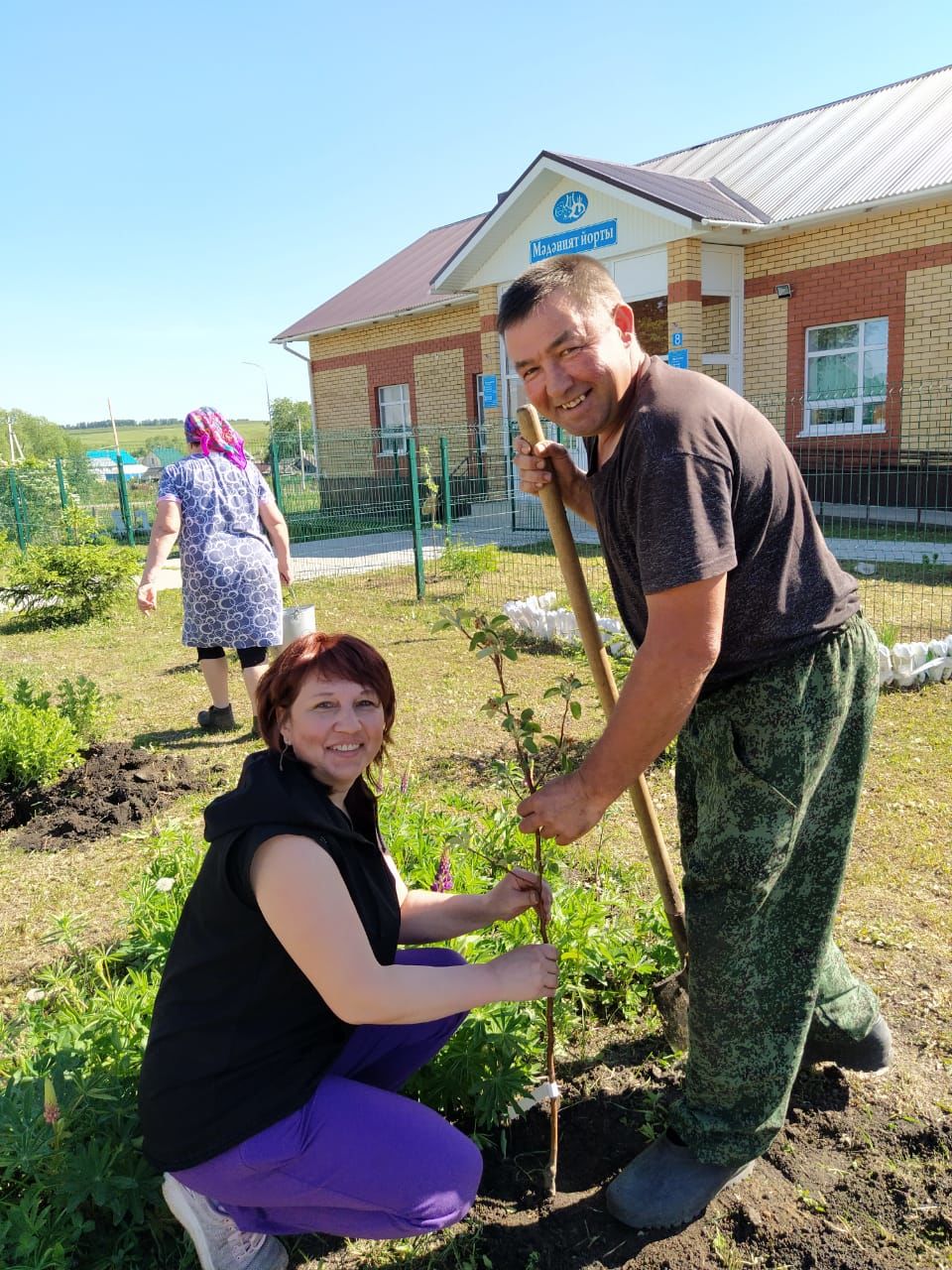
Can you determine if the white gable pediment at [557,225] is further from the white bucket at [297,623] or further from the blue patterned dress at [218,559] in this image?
the blue patterned dress at [218,559]

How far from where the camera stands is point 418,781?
4547 mm

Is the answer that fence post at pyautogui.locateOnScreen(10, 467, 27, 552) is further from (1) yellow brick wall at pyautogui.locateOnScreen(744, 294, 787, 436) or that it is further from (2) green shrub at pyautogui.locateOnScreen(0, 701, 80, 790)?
(2) green shrub at pyautogui.locateOnScreen(0, 701, 80, 790)

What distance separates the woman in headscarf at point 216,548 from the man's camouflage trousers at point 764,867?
3498 mm

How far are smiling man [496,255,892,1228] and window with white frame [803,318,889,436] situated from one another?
40.0ft

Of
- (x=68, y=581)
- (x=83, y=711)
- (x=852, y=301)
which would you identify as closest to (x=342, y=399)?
(x=852, y=301)

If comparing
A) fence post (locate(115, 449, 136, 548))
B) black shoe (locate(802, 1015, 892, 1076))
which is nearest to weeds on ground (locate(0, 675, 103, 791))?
black shoe (locate(802, 1015, 892, 1076))

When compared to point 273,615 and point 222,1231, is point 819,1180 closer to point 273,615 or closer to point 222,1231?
point 222,1231

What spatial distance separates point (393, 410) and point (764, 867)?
19674mm

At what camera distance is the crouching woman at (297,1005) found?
160 centimetres

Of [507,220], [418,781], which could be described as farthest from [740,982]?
[507,220]

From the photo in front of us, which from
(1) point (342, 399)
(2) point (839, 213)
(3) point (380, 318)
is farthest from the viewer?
(1) point (342, 399)

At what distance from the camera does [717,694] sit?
1.91 meters

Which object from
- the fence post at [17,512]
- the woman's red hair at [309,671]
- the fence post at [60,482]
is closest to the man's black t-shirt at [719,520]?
the woman's red hair at [309,671]

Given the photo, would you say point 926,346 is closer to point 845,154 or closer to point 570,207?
point 845,154
